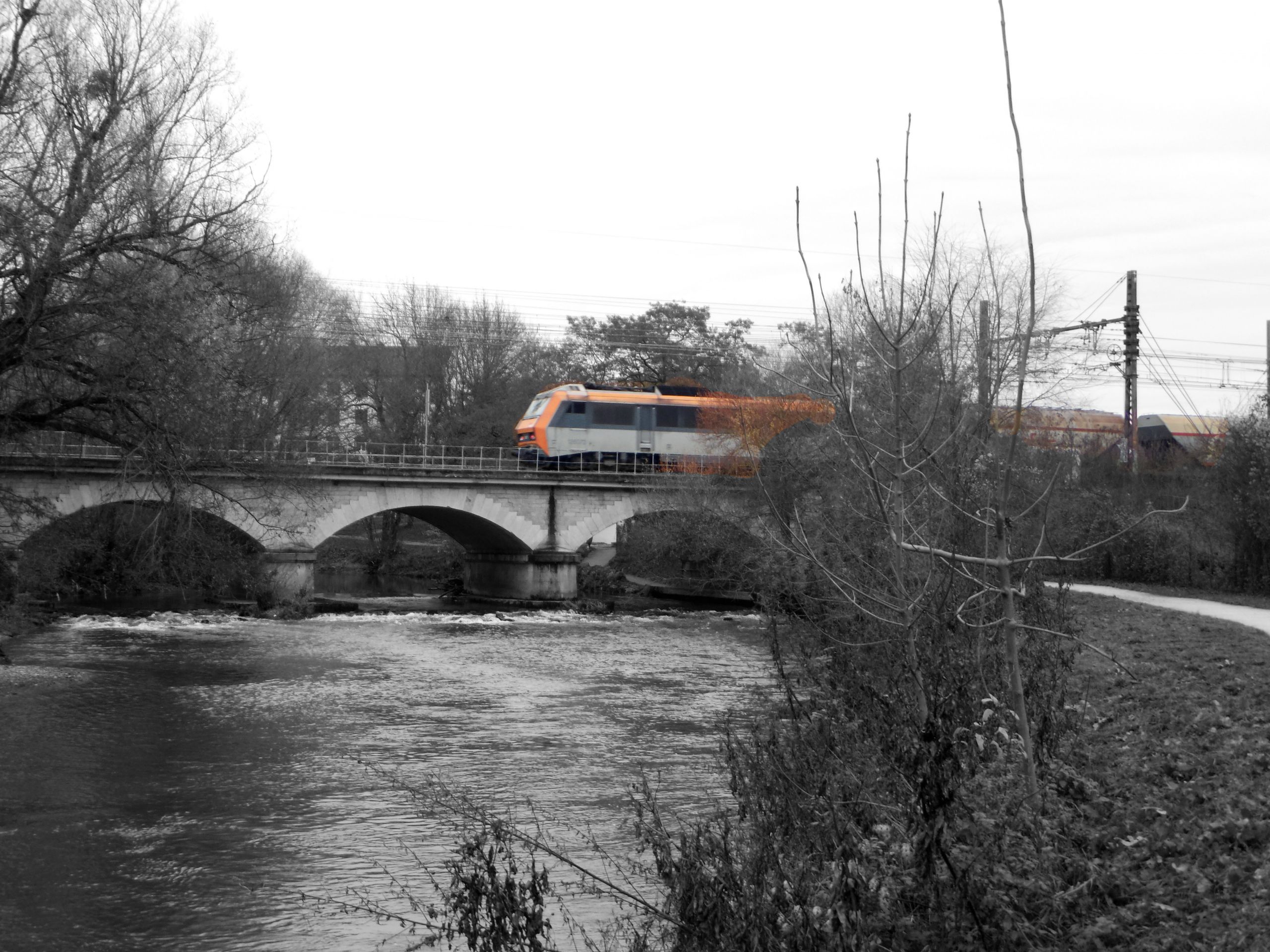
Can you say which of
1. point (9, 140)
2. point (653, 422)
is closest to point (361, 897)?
point (9, 140)

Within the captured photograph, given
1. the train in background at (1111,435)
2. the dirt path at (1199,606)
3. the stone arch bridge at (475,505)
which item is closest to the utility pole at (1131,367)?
the train in background at (1111,435)

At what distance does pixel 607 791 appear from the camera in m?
10.9

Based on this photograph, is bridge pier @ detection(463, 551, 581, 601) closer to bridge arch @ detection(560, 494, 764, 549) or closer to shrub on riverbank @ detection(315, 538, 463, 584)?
bridge arch @ detection(560, 494, 764, 549)

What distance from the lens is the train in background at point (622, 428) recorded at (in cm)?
4012

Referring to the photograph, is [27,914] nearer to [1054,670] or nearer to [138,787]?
[138,787]

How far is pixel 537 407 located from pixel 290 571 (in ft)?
36.9

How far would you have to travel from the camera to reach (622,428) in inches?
1601

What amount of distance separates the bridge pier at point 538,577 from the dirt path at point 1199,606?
1877cm

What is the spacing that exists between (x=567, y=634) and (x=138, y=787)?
54.3ft

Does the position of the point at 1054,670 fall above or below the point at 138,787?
above

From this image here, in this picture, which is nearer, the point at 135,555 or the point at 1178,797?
the point at 1178,797

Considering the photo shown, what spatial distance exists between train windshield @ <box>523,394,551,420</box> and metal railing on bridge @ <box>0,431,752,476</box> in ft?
4.40

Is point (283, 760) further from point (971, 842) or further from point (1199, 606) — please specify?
point (1199, 606)

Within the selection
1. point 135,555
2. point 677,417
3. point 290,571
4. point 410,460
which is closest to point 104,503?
point 290,571
